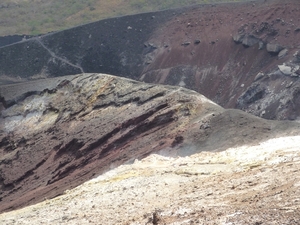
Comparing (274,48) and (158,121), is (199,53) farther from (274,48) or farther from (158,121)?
(158,121)

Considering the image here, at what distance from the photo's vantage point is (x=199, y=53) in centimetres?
6675

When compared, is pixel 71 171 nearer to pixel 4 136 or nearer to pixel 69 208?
pixel 4 136

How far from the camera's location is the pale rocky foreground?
1659 centimetres

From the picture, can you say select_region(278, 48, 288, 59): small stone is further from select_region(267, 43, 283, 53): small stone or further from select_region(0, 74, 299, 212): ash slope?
select_region(0, 74, 299, 212): ash slope

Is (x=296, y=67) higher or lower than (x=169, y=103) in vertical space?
lower

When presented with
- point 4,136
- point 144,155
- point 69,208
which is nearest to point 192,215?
point 69,208

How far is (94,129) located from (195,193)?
1872cm

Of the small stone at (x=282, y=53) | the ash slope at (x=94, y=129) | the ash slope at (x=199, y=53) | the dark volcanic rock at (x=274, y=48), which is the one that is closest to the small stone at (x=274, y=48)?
the dark volcanic rock at (x=274, y=48)

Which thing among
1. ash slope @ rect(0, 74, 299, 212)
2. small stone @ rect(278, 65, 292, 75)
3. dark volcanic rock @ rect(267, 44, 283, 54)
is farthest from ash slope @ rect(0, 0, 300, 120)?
ash slope @ rect(0, 74, 299, 212)

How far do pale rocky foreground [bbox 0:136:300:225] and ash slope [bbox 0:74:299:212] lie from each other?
2.95m

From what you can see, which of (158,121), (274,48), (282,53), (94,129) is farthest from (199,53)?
(158,121)

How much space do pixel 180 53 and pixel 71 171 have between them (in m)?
34.9

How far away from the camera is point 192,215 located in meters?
17.5

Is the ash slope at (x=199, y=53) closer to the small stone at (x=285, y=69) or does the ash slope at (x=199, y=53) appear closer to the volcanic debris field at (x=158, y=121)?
the small stone at (x=285, y=69)
